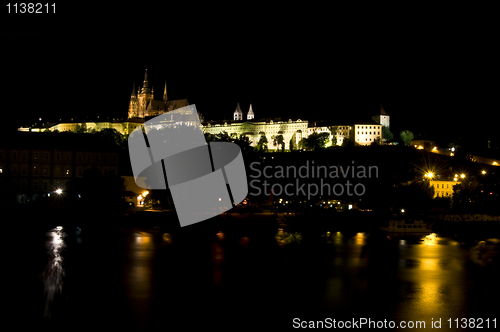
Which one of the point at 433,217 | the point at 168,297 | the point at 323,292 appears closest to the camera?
the point at 168,297

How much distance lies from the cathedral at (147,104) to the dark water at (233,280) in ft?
192

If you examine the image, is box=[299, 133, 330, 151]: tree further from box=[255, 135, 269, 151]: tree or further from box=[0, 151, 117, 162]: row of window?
box=[0, 151, 117, 162]: row of window

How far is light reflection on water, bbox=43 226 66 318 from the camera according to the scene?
1034cm

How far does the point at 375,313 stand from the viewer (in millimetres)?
9875

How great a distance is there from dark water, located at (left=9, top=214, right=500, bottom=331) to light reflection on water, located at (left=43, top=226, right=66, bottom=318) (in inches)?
1.0

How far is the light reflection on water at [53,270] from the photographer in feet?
33.9

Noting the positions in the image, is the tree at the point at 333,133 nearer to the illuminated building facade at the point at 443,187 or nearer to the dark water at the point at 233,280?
the illuminated building facade at the point at 443,187

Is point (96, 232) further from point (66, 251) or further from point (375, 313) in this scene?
point (375, 313)

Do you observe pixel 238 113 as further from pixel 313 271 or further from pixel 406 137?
pixel 313 271

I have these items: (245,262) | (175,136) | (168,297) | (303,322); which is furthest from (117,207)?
(175,136)

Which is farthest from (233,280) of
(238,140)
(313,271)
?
(238,140)

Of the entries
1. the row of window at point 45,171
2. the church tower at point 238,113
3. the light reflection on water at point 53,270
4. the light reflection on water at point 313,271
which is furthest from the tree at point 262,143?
the light reflection on water at point 53,270

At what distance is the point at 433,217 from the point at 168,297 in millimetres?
17668

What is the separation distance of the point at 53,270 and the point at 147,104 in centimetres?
6735
